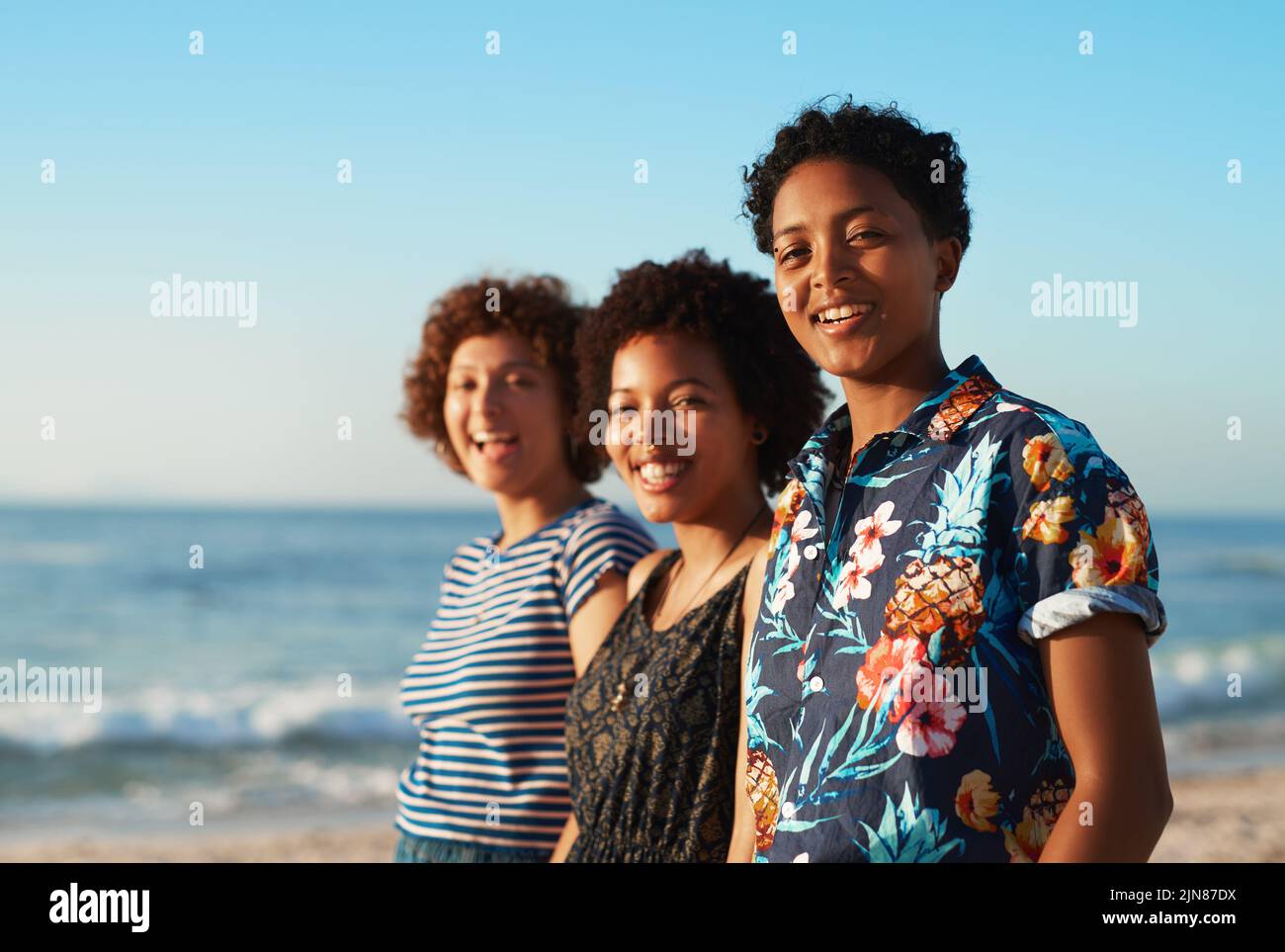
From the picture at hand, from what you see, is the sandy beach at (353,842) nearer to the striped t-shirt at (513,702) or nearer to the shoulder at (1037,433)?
the striped t-shirt at (513,702)

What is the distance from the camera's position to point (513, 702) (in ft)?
11.3

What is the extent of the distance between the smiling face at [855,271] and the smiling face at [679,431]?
0.91 m

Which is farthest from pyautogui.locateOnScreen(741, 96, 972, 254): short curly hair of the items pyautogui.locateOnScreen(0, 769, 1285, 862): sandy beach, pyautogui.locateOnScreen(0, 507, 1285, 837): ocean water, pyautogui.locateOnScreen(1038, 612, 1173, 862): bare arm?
pyautogui.locateOnScreen(0, 769, 1285, 862): sandy beach

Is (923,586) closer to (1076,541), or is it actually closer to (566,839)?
(1076,541)

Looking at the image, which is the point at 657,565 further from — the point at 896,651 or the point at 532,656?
the point at 896,651

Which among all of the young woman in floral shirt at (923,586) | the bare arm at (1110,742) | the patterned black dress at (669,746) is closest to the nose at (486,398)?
the patterned black dress at (669,746)

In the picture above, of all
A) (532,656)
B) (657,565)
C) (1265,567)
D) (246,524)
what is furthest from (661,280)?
(246,524)

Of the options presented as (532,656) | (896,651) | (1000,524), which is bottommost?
(532,656)

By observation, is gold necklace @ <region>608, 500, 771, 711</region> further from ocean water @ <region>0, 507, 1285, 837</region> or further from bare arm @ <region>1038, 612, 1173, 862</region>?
ocean water @ <region>0, 507, 1285, 837</region>

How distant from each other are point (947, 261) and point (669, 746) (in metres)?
1.21

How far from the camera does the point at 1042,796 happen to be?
6.11 feet

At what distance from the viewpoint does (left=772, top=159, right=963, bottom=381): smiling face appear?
7.05ft

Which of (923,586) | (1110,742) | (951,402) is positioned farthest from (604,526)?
(1110,742)
